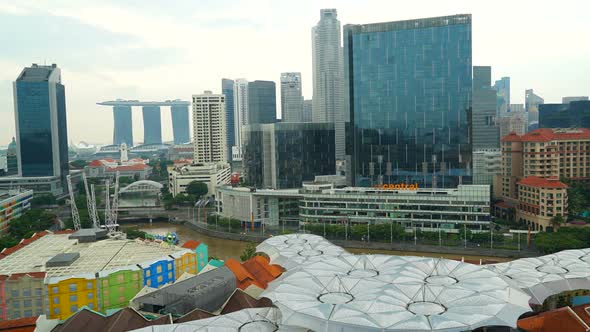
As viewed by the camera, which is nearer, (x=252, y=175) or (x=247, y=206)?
(x=247, y=206)

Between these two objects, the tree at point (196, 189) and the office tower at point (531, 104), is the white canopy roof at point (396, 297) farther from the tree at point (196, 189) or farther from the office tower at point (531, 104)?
the office tower at point (531, 104)

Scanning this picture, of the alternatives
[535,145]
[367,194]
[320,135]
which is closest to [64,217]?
[320,135]

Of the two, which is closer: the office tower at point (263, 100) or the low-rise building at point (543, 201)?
→ the low-rise building at point (543, 201)

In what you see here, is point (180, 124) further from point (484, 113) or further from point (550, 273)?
point (550, 273)

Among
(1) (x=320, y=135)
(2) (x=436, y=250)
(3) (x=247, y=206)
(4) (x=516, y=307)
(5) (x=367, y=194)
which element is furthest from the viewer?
(1) (x=320, y=135)

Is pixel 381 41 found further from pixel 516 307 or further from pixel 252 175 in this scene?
pixel 516 307

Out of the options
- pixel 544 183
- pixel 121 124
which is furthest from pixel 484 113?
pixel 121 124

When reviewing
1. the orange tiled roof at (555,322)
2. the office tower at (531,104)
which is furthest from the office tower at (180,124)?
the orange tiled roof at (555,322)
